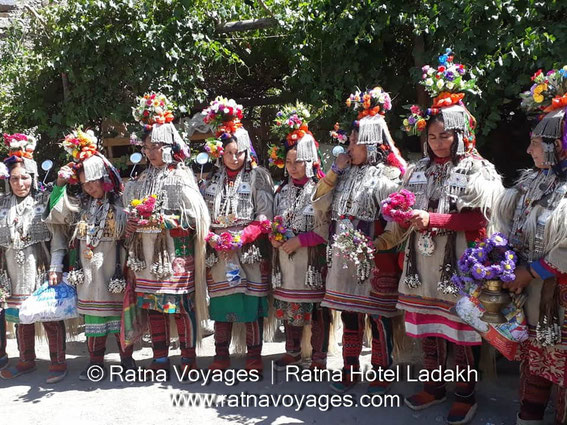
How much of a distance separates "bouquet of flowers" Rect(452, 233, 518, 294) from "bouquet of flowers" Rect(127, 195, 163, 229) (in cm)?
236

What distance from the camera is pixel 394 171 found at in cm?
429

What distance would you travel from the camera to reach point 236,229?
4805 millimetres

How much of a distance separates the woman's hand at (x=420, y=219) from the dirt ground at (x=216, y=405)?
1285 millimetres

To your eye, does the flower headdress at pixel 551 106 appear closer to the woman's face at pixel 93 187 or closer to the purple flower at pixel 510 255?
the purple flower at pixel 510 255

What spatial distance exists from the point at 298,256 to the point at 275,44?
293 centimetres

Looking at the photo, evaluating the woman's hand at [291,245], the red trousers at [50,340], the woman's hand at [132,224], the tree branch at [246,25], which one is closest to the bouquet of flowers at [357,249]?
the woman's hand at [291,245]

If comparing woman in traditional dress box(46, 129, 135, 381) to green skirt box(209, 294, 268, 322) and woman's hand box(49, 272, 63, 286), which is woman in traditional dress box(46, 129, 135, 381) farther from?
green skirt box(209, 294, 268, 322)

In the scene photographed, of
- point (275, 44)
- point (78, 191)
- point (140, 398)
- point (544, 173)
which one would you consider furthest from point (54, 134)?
point (544, 173)

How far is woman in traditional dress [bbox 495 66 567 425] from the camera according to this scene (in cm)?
321

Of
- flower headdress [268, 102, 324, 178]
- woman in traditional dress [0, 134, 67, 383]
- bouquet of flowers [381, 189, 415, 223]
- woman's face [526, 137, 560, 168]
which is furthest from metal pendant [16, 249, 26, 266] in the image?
woman's face [526, 137, 560, 168]

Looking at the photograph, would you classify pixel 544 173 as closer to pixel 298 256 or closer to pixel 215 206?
pixel 298 256

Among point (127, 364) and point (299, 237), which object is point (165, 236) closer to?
point (299, 237)

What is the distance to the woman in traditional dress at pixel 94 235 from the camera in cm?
493

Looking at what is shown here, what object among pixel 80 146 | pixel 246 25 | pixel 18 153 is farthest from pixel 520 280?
pixel 246 25
